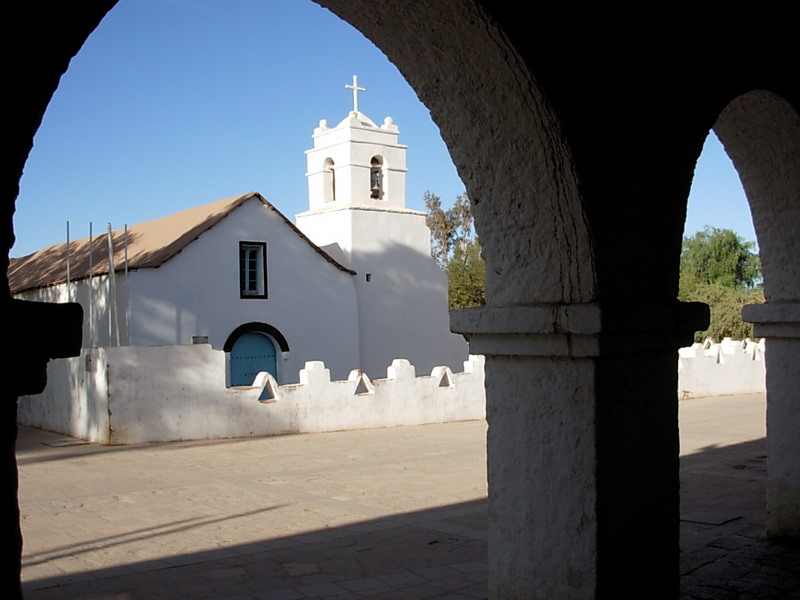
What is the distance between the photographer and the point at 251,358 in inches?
748

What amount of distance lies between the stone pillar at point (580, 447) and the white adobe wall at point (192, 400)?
33.5 feet

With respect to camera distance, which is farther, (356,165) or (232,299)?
(356,165)

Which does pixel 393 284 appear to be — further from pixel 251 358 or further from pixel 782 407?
pixel 782 407

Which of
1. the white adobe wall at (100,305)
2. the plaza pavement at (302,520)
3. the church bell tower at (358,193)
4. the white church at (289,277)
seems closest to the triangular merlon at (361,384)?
the plaza pavement at (302,520)

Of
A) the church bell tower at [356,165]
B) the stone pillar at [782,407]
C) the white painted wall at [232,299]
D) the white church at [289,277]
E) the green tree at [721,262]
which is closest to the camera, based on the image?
the stone pillar at [782,407]

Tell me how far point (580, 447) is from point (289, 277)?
16689mm

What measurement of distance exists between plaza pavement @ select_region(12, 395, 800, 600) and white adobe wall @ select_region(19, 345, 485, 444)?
0.51 m

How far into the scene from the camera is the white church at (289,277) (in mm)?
17766

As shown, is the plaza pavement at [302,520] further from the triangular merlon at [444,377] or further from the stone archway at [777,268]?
the triangular merlon at [444,377]

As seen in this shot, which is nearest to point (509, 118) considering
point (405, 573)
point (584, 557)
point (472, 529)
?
point (584, 557)

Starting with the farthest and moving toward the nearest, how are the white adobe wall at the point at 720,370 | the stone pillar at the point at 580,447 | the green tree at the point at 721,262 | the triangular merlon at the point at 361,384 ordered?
1. the green tree at the point at 721,262
2. the white adobe wall at the point at 720,370
3. the triangular merlon at the point at 361,384
4. the stone pillar at the point at 580,447

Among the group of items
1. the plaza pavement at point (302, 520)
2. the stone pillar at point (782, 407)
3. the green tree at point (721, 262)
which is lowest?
the plaza pavement at point (302, 520)

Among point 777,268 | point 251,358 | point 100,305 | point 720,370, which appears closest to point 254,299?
point 251,358

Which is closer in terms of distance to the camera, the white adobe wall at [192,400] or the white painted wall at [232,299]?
the white adobe wall at [192,400]
